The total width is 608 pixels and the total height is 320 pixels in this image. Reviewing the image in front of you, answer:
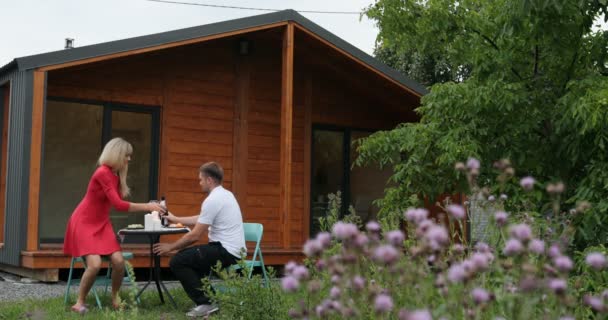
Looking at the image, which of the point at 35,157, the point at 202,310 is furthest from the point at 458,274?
the point at 35,157

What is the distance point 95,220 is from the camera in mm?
5871

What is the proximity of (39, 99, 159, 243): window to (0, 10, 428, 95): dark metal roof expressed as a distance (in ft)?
3.12

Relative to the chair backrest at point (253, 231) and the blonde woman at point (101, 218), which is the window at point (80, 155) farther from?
the blonde woman at point (101, 218)

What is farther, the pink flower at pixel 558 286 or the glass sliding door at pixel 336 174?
the glass sliding door at pixel 336 174

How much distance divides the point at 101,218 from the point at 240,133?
4602mm

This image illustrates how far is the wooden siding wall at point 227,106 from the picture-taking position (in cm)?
962

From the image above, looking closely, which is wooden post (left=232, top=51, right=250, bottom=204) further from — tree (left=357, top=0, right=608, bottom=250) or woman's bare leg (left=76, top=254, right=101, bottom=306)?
woman's bare leg (left=76, top=254, right=101, bottom=306)

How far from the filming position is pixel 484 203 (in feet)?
10.6

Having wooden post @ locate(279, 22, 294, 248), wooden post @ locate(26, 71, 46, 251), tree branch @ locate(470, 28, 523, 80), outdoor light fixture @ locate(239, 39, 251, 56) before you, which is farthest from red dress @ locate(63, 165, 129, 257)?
outdoor light fixture @ locate(239, 39, 251, 56)

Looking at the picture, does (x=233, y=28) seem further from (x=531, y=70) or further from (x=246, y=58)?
(x=531, y=70)

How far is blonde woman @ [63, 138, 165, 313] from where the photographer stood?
5789 mm

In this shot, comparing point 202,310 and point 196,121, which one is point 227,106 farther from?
point 202,310

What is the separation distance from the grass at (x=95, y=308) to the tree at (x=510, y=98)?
240 centimetres

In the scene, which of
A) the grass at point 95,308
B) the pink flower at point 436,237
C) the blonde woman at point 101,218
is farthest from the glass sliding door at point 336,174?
the pink flower at point 436,237
